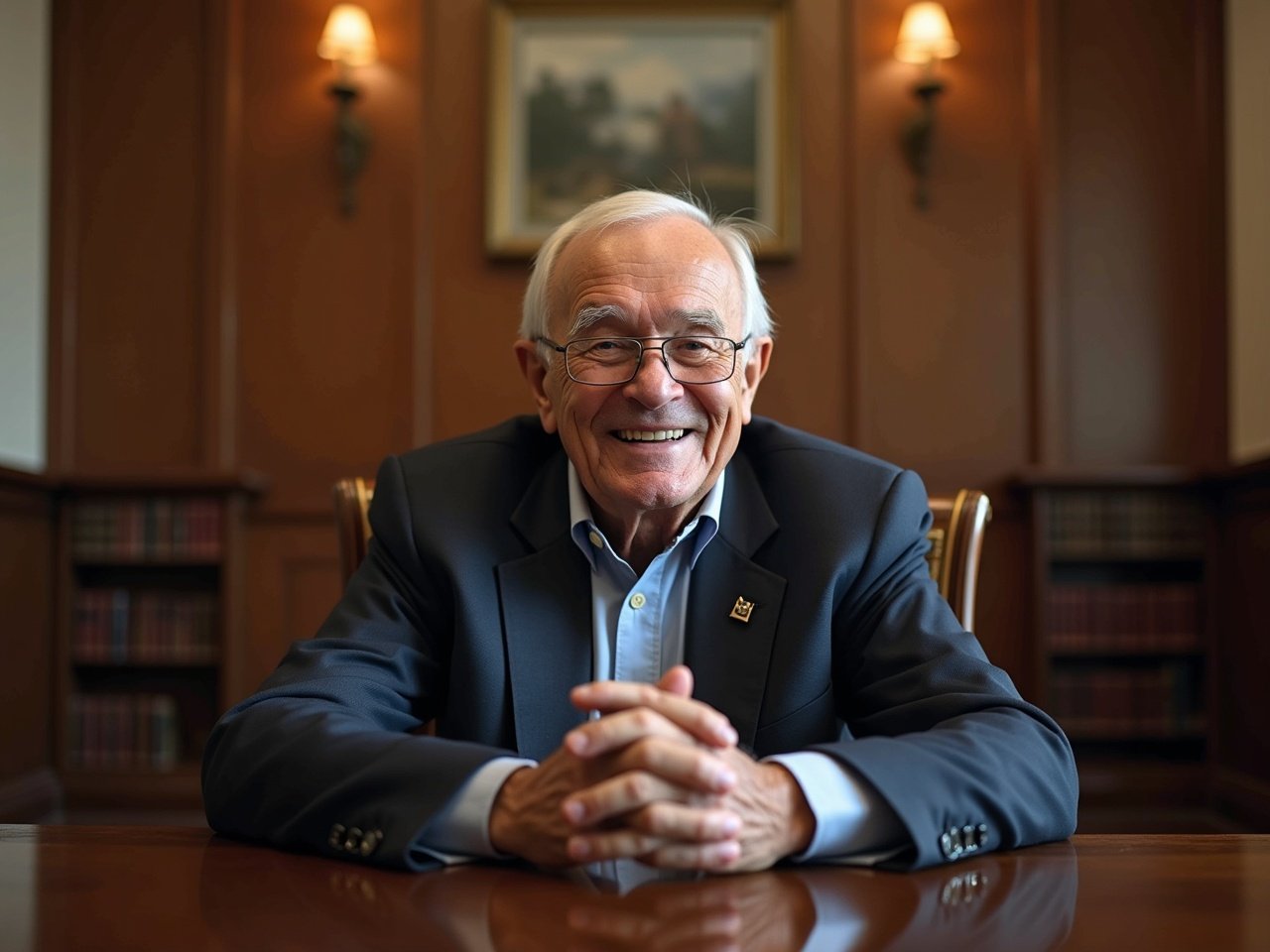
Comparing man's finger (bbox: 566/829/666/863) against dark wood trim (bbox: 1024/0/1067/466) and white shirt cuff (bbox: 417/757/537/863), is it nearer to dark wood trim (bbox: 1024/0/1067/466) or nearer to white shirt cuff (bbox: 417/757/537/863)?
white shirt cuff (bbox: 417/757/537/863)

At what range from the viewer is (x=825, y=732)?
1803 mm

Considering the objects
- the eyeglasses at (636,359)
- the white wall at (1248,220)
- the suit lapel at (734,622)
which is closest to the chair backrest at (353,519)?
the eyeglasses at (636,359)

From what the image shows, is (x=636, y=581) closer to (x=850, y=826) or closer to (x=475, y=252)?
(x=850, y=826)

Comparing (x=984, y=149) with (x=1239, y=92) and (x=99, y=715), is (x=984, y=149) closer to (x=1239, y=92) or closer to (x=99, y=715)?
(x=1239, y=92)

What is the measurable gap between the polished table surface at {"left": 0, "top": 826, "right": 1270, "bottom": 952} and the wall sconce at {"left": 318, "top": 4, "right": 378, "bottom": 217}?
13.1 feet

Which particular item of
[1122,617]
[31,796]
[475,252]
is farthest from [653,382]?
[31,796]

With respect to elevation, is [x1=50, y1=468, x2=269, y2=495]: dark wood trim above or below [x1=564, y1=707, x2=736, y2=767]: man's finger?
above

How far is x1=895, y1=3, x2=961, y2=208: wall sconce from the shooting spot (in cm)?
473

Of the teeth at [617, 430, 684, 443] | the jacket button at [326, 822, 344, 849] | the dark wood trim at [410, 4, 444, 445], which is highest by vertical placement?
the dark wood trim at [410, 4, 444, 445]

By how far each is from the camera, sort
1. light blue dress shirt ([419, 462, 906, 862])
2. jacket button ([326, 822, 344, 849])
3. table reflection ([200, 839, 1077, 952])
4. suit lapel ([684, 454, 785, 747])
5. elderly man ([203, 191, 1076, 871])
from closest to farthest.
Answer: table reflection ([200, 839, 1077, 952]), jacket button ([326, 822, 344, 849]), elderly man ([203, 191, 1076, 871]), suit lapel ([684, 454, 785, 747]), light blue dress shirt ([419, 462, 906, 862])

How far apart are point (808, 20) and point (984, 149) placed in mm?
899

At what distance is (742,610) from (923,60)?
364 centimetres

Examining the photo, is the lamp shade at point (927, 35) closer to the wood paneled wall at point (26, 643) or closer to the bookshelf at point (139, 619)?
the bookshelf at point (139, 619)

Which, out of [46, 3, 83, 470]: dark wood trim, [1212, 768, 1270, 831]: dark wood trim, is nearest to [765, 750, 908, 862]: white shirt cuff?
[1212, 768, 1270, 831]: dark wood trim
